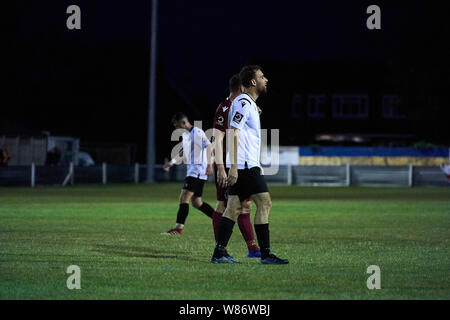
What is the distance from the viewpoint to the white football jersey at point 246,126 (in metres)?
10.7

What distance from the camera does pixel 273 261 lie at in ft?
36.1

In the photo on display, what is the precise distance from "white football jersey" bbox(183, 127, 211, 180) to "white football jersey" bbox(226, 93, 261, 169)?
524 cm

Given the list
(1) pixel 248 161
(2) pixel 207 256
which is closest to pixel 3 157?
(2) pixel 207 256

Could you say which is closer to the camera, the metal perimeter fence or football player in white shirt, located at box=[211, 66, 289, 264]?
football player in white shirt, located at box=[211, 66, 289, 264]

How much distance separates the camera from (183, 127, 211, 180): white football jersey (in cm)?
1642

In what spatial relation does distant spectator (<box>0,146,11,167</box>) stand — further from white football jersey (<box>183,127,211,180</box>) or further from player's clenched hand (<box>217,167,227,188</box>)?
player's clenched hand (<box>217,167,227,188</box>)

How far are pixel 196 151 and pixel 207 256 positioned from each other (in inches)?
174

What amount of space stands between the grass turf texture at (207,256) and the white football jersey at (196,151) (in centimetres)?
118

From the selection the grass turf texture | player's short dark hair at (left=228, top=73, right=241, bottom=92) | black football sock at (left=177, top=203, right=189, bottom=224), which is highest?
player's short dark hair at (left=228, top=73, right=241, bottom=92)

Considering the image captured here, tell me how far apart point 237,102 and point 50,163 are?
36.6m

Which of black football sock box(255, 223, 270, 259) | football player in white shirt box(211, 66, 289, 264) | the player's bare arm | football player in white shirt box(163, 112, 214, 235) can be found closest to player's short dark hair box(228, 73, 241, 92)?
football player in white shirt box(211, 66, 289, 264)

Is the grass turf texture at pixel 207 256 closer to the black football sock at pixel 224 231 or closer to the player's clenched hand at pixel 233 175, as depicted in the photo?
the black football sock at pixel 224 231

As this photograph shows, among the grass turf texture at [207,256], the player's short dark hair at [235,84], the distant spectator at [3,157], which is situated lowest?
the grass turf texture at [207,256]

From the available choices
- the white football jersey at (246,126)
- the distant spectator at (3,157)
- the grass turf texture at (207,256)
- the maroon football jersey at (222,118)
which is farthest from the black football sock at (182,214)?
the distant spectator at (3,157)
